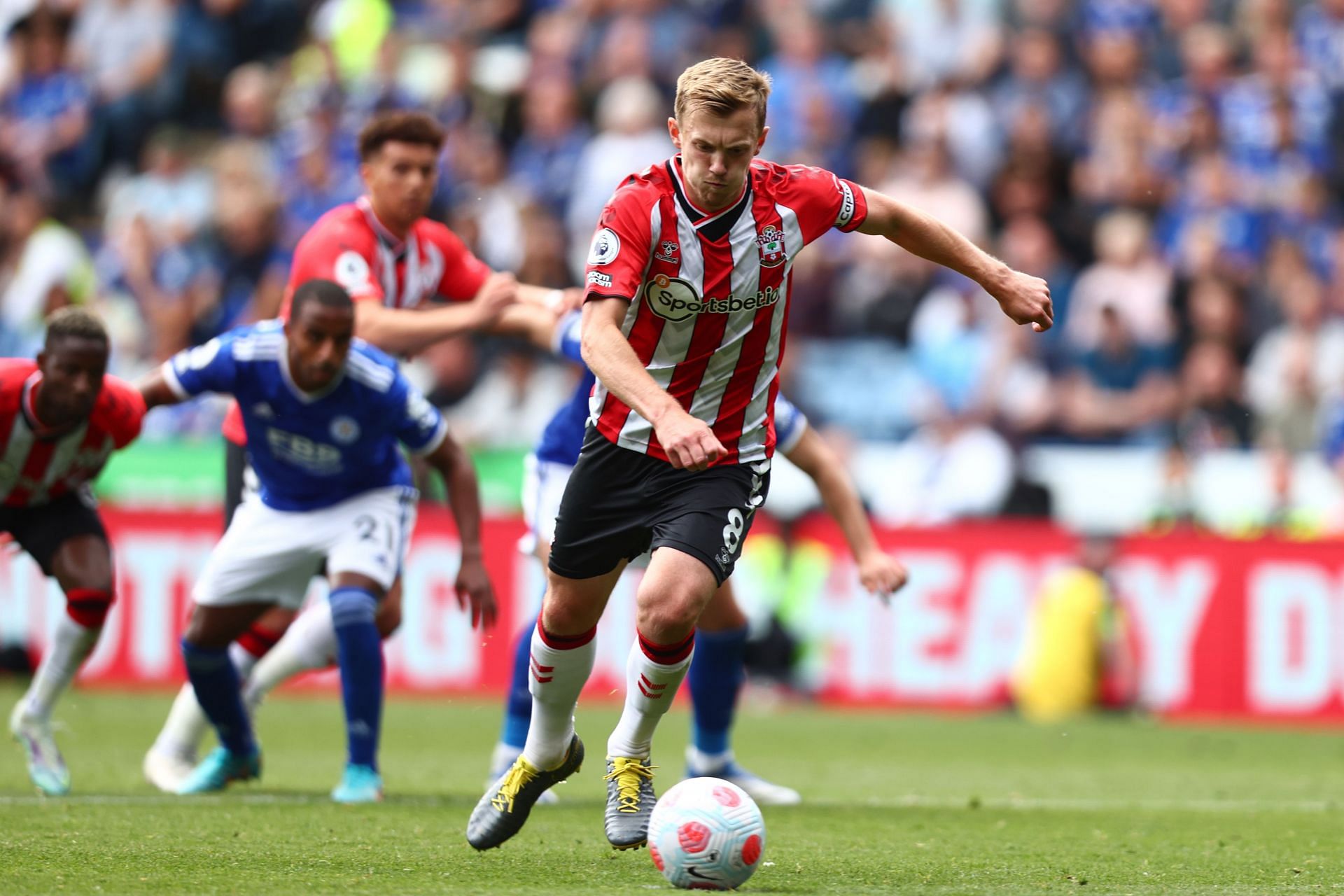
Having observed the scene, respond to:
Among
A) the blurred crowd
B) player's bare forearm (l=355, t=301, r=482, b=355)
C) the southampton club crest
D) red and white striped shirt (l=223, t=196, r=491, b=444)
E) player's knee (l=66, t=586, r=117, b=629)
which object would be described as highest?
the blurred crowd

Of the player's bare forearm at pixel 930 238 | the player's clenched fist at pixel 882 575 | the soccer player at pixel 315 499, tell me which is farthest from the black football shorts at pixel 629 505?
the soccer player at pixel 315 499

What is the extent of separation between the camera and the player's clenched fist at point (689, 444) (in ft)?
16.0

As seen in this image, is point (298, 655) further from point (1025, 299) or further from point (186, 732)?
point (1025, 299)

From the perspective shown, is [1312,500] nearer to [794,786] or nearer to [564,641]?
[794,786]

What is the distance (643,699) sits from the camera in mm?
5648

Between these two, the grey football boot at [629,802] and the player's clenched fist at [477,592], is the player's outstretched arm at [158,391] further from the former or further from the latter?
the grey football boot at [629,802]

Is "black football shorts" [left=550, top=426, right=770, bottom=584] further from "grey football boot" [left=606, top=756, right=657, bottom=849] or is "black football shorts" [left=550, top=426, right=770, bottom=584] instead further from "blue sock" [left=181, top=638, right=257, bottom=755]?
"blue sock" [left=181, top=638, right=257, bottom=755]

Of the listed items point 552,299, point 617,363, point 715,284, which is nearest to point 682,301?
point 715,284

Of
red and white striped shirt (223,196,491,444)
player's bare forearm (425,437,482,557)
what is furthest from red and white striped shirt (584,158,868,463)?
red and white striped shirt (223,196,491,444)

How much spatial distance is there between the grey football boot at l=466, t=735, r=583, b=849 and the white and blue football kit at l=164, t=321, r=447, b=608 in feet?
6.98

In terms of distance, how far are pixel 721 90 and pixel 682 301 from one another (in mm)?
658

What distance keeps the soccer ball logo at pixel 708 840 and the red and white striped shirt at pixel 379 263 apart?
340 centimetres

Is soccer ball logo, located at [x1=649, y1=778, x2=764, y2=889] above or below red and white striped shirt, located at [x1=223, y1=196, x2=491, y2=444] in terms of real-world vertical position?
below

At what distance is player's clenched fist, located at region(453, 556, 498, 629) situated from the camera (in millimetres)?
7043
